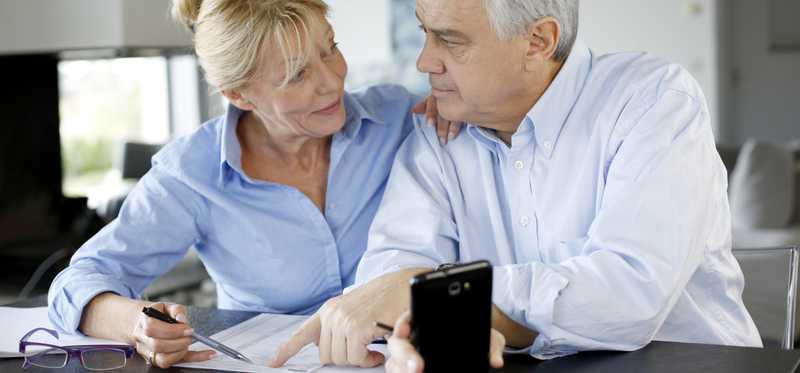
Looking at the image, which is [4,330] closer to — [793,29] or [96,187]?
[96,187]

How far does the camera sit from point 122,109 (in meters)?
4.29

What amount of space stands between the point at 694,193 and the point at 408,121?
661mm

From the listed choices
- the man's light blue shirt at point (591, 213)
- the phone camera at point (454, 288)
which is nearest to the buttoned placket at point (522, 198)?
Result: the man's light blue shirt at point (591, 213)

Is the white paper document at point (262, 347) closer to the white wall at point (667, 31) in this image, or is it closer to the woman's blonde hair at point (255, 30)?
the woman's blonde hair at point (255, 30)

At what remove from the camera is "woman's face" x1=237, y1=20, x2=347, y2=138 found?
1.72 m

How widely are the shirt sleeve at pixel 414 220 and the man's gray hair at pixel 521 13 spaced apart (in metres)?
0.26

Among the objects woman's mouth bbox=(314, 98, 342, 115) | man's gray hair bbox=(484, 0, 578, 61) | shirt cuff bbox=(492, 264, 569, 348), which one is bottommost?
shirt cuff bbox=(492, 264, 569, 348)

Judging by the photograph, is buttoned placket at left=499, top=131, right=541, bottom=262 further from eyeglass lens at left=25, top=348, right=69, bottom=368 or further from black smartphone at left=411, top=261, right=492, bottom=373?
eyeglass lens at left=25, top=348, right=69, bottom=368

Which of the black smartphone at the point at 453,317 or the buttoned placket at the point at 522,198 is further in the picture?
the buttoned placket at the point at 522,198

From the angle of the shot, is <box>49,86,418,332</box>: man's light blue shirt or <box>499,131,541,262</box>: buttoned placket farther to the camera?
<box>49,86,418,332</box>: man's light blue shirt

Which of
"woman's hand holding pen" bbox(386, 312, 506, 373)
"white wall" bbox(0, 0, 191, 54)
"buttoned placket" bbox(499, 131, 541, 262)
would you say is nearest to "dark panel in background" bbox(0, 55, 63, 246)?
"white wall" bbox(0, 0, 191, 54)

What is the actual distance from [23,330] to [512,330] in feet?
2.69

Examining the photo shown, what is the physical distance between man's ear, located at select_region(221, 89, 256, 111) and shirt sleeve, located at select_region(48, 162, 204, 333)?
0.57 feet

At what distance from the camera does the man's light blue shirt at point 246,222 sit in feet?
5.79
